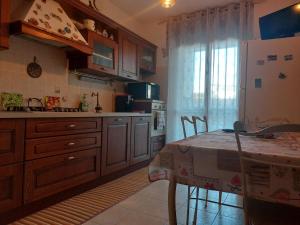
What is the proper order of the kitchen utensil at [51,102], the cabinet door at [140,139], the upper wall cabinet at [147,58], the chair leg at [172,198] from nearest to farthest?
the chair leg at [172,198] → the kitchen utensil at [51,102] → the cabinet door at [140,139] → the upper wall cabinet at [147,58]

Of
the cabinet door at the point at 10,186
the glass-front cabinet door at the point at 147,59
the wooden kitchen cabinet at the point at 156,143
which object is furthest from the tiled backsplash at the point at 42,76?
the wooden kitchen cabinet at the point at 156,143

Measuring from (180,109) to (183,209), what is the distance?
7.12 ft

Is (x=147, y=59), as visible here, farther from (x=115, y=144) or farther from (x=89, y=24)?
(x=115, y=144)

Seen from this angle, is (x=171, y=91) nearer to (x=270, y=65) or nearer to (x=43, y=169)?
(x=270, y=65)

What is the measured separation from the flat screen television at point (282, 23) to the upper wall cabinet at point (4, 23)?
2866 mm

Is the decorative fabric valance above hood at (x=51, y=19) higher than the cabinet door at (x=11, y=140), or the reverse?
the decorative fabric valance above hood at (x=51, y=19)

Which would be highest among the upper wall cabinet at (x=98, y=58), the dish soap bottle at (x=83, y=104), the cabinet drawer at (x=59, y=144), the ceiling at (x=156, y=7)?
the ceiling at (x=156, y=7)

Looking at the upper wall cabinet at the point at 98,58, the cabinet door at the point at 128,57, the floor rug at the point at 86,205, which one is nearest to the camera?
the floor rug at the point at 86,205

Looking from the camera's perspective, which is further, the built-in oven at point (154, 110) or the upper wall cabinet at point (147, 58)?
the upper wall cabinet at point (147, 58)

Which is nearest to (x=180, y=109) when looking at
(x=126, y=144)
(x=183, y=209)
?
(x=126, y=144)

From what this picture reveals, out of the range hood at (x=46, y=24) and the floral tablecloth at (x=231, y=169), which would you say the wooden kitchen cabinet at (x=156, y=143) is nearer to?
the range hood at (x=46, y=24)

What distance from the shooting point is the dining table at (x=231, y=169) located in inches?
36.8

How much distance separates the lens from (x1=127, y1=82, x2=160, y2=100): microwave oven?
3879 mm

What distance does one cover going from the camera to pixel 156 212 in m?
2.04
